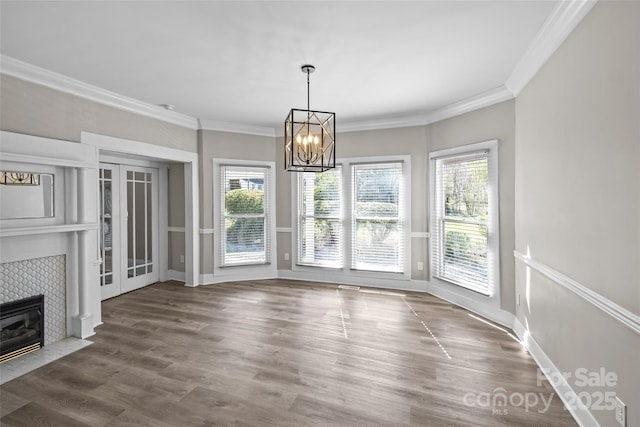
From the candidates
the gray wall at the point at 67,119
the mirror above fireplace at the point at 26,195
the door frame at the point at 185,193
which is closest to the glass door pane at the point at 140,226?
the door frame at the point at 185,193

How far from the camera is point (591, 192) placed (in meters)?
1.88

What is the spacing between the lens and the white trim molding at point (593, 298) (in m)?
1.51

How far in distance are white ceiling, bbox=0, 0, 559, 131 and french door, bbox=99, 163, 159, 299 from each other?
159cm

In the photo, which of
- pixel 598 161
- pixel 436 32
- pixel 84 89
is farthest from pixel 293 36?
pixel 84 89

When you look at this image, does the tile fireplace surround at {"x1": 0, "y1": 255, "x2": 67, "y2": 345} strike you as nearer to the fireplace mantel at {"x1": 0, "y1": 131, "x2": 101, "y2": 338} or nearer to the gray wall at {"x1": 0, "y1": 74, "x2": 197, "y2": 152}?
the fireplace mantel at {"x1": 0, "y1": 131, "x2": 101, "y2": 338}

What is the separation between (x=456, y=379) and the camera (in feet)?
8.22

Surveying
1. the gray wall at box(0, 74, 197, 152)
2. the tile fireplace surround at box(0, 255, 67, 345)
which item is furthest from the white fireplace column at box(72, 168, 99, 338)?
the gray wall at box(0, 74, 197, 152)

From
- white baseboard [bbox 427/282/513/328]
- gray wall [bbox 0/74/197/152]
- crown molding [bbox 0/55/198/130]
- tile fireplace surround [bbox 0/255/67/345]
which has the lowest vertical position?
white baseboard [bbox 427/282/513/328]

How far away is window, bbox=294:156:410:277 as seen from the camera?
4992 mm

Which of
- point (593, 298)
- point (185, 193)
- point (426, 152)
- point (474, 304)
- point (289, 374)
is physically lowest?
point (289, 374)

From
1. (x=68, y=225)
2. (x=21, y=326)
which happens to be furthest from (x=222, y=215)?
(x=21, y=326)

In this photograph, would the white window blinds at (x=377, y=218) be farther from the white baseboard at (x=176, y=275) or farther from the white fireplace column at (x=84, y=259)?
the white fireplace column at (x=84, y=259)

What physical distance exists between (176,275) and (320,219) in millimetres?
2741

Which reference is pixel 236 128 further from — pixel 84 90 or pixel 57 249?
pixel 57 249
